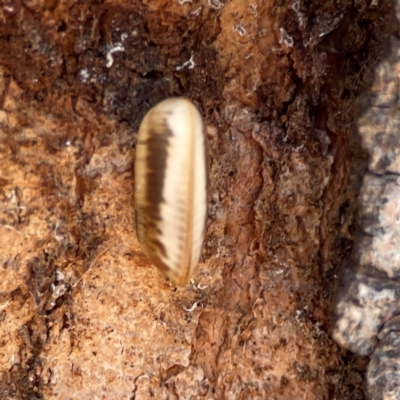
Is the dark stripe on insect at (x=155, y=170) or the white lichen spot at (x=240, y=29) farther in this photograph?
the white lichen spot at (x=240, y=29)

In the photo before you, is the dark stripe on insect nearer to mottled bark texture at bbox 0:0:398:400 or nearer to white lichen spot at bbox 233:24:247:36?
mottled bark texture at bbox 0:0:398:400

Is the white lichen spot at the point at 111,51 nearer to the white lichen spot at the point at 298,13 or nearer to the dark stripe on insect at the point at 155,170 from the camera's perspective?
the dark stripe on insect at the point at 155,170

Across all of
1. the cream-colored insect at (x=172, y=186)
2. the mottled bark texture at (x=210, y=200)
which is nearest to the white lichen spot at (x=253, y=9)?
the mottled bark texture at (x=210, y=200)

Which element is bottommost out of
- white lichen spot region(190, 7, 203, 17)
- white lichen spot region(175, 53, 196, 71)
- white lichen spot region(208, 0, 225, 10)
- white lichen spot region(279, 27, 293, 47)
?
white lichen spot region(175, 53, 196, 71)

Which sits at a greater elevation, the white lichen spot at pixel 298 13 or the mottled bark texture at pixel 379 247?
the white lichen spot at pixel 298 13

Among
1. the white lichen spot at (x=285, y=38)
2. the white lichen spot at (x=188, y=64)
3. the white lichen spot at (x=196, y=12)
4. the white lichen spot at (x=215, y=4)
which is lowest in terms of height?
the white lichen spot at (x=188, y=64)

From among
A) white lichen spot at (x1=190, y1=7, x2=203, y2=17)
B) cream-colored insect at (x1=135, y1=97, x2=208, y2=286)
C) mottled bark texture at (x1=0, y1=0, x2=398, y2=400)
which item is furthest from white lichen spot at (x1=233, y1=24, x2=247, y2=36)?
cream-colored insect at (x1=135, y1=97, x2=208, y2=286)

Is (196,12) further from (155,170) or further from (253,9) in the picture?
(155,170)
